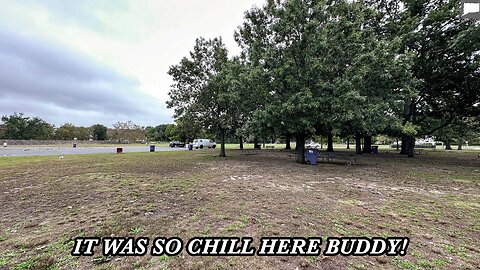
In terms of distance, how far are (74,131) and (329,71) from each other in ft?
247

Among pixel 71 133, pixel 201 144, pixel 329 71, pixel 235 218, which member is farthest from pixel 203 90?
pixel 71 133

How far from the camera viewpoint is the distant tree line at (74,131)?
55406 mm

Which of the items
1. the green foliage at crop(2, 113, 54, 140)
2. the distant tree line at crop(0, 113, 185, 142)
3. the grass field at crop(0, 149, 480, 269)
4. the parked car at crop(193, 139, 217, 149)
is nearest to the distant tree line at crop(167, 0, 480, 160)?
the grass field at crop(0, 149, 480, 269)

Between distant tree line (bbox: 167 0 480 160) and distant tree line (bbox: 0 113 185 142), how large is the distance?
28.3m

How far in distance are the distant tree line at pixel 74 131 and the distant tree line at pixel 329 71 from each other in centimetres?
2830

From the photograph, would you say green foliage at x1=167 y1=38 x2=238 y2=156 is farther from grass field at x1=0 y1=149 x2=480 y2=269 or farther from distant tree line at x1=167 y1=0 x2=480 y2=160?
grass field at x1=0 y1=149 x2=480 y2=269

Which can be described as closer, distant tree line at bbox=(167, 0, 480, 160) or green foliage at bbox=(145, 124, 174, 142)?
distant tree line at bbox=(167, 0, 480, 160)

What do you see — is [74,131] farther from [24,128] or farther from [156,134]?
[156,134]

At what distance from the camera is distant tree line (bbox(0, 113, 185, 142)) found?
2181 inches

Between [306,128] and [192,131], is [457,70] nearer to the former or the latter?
[306,128]

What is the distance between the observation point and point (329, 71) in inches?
472

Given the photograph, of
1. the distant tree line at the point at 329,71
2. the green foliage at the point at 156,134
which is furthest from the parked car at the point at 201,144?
the green foliage at the point at 156,134

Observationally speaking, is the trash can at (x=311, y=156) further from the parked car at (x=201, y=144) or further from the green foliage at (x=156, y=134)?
the green foliage at (x=156, y=134)

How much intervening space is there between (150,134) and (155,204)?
80.1m
